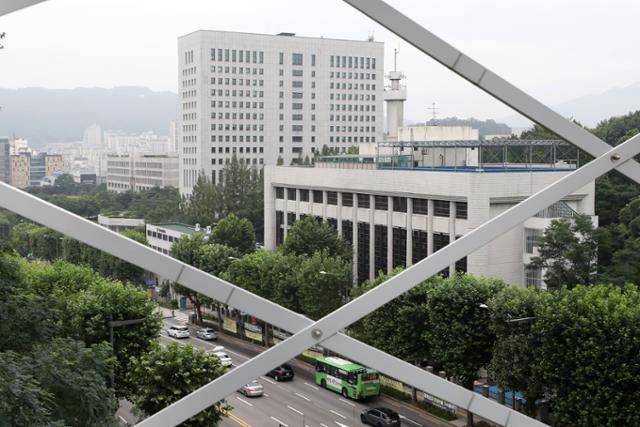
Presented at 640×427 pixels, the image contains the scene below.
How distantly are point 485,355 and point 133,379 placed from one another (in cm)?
669

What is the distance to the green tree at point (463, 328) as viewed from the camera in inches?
574

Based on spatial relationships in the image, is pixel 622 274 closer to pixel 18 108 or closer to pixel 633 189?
pixel 633 189

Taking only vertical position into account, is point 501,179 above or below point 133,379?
above

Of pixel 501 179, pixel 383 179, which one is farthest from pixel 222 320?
pixel 501 179

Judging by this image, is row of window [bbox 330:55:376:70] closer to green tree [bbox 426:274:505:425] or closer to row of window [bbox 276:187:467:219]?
row of window [bbox 276:187:467:219]

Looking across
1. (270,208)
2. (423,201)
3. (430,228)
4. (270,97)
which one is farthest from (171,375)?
(270,97)

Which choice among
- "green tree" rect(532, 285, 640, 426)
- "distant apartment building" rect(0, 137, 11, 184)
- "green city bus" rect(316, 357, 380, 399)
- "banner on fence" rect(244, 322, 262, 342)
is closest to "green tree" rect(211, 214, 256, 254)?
"banner on fence" rect(244, 322, 262, 342)

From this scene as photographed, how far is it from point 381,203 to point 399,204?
106 cm

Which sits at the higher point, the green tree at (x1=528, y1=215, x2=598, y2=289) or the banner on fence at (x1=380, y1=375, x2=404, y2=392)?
the green tree at (x1=528, y1=215, x2=598, y2=289)

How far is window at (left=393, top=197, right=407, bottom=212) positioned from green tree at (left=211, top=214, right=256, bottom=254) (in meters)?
6.82

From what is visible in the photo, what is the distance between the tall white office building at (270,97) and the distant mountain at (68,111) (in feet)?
192

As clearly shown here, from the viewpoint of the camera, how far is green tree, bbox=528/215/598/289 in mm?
18781

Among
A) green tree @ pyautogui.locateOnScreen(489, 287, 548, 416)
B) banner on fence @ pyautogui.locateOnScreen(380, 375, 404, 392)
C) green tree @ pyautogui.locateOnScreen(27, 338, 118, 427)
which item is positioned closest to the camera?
green tree @ pyautogui.locateOnScreen(27, 338, 118, 427)

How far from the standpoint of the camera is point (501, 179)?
A: 2084cm
